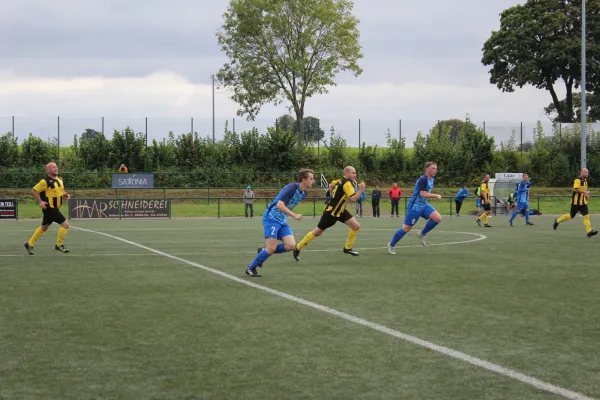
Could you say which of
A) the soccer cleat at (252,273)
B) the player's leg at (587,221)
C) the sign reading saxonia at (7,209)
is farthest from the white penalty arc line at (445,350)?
the sign reading saxonia at (7,209)

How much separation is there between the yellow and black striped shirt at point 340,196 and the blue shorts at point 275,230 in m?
2.85

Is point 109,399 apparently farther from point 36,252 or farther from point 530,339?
point 36,252

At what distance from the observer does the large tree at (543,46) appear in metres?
65.2

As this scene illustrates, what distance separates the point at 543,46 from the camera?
66.6 meters

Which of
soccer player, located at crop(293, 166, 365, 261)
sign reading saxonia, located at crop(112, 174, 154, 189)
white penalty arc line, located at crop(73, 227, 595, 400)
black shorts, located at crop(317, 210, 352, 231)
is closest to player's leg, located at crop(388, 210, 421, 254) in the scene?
soccer player, located at crop(293, 166, 365, 261)

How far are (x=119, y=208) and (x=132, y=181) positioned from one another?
9685 mm

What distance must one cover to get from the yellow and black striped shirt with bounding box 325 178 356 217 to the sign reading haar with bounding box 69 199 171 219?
23621mm

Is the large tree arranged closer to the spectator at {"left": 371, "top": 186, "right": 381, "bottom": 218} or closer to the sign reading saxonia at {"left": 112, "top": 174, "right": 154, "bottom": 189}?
the spectator at {"left": 371, "top": 186, "right": 381, "bottom": 218}

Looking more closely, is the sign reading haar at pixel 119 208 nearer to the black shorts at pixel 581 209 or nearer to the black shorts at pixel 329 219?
the black shorts at pixel 581 209

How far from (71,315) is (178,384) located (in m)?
3.42

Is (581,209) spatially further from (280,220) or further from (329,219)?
(280,220)

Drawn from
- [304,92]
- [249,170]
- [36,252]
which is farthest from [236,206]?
[36,252]

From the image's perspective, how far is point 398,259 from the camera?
14938mm

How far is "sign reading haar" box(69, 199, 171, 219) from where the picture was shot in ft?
121
